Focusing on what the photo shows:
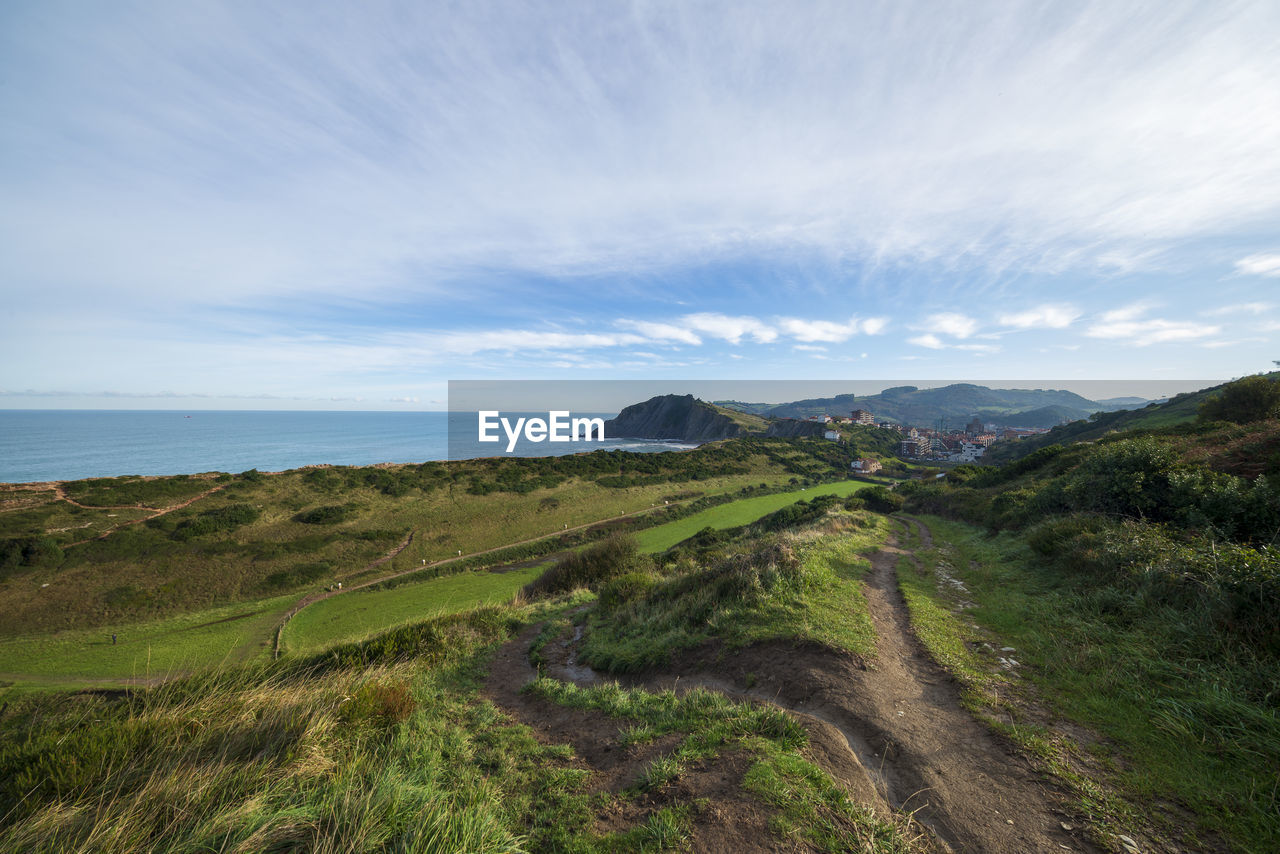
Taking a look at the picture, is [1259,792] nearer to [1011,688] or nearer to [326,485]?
[1011,688]

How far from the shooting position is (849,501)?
37000 millimetres

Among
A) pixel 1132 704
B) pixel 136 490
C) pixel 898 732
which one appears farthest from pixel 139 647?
pixel 1132 704

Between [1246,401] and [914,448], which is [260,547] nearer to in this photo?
[1246,401]

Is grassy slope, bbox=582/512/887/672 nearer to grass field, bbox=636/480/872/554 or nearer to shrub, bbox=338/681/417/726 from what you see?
shrub, bbox=338/681/417/726

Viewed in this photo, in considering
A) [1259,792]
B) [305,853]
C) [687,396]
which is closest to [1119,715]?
[1259,792]

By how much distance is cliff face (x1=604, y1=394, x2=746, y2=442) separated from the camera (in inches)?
5423

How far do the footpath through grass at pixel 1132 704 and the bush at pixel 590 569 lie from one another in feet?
43.0

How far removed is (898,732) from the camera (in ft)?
17.2

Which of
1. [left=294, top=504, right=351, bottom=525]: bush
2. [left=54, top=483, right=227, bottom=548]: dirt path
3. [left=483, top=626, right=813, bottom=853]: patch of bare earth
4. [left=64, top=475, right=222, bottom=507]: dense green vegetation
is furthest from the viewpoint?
[left=294, top=504, right=351, bottom=525]: bush

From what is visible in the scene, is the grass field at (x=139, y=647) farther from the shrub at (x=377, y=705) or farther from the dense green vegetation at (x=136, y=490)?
the dense green vegetation at (x=136, y=490)

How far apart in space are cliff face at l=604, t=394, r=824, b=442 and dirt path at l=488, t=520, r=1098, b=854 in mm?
115925

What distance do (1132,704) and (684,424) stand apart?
146 metres

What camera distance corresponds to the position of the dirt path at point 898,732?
3854mm

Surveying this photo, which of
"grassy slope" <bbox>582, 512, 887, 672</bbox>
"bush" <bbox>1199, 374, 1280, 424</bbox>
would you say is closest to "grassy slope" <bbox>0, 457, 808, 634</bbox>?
"grassy slope" <bbox>582, 512, 887, 672</bbox>
